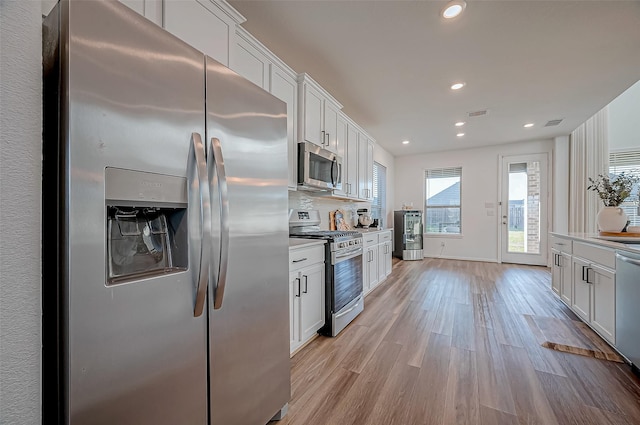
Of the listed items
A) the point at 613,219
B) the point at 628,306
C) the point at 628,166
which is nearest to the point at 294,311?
the point at 628,306

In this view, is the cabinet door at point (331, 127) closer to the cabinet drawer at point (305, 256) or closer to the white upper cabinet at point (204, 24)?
the cabinet drawer at point (305, 256)

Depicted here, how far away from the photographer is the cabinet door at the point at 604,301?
2.12 meters

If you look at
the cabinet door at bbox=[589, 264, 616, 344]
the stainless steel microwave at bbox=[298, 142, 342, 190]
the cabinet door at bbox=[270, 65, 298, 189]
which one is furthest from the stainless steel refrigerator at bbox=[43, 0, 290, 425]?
the cabinet door at bbox=[589, 264, 616, 344]

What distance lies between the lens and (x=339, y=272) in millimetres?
2545

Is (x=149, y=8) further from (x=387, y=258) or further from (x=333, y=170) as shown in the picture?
(x=387, y=258)

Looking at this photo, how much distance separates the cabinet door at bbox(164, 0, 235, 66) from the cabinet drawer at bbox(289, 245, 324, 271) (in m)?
1.36

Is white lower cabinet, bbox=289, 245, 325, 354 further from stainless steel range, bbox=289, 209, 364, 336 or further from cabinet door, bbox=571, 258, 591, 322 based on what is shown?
cabinet door, bbox=571, 258, 591, 322

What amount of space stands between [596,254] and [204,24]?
351 centimetres

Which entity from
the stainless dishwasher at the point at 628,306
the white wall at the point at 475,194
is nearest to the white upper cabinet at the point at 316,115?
the stainless dishwasher at the point at 628,306

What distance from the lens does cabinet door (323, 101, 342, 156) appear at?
120 inches

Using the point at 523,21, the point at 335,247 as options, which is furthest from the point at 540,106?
the point at 335,247

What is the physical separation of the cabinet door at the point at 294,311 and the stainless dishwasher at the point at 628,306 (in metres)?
2.30

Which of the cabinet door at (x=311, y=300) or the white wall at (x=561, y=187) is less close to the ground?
the white wall at (x=561, y=187)

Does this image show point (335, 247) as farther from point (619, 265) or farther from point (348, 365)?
point (619, 265)
